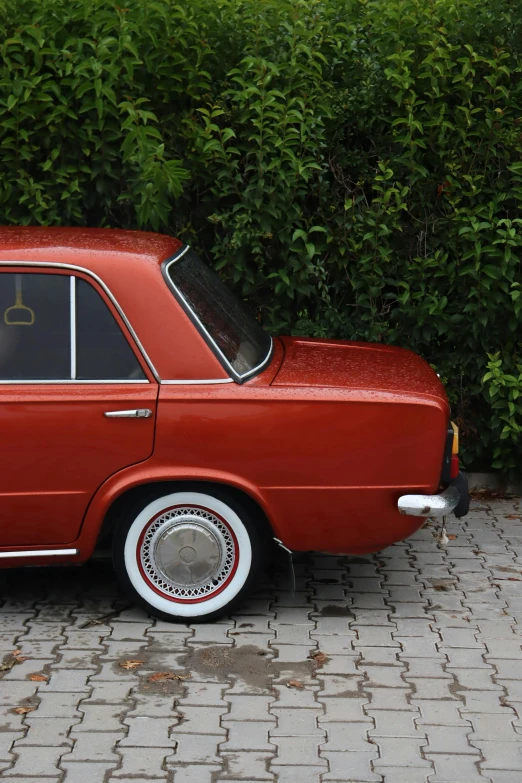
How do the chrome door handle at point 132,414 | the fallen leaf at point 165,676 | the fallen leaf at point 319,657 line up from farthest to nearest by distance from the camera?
the chrome door handle at point 132,414 → the fallen leaf at point 319,657 → the fallen leaf at point 165,676

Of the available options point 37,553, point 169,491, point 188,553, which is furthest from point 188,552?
point 37,553

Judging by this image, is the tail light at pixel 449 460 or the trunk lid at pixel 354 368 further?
the tail light at pixel 449 460

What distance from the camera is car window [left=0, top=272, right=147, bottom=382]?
18.6 ft

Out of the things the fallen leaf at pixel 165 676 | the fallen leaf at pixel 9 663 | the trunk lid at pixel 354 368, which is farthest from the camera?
the trunk lid at pixel 354 368

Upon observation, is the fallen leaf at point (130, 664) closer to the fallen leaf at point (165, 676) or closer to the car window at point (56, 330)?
the fallen leaf at point (165, 676)

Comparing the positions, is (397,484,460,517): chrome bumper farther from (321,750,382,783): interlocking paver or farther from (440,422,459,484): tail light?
(321,750,382,783): interlocking paver

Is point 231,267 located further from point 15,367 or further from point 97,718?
point 97,718

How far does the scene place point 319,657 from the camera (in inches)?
214

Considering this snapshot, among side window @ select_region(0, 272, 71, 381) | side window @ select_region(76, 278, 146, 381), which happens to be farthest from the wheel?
side window @ select_region(0, 272, 71, 381)

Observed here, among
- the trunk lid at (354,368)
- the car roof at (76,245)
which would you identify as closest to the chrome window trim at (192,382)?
the trunk lid at (354,368)

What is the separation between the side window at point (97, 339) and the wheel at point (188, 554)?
645 mm

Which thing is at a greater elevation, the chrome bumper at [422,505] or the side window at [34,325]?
the side window at [34,325]

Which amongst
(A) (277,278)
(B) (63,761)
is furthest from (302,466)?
(A) (277,278)

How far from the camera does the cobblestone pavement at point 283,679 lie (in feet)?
14.6
